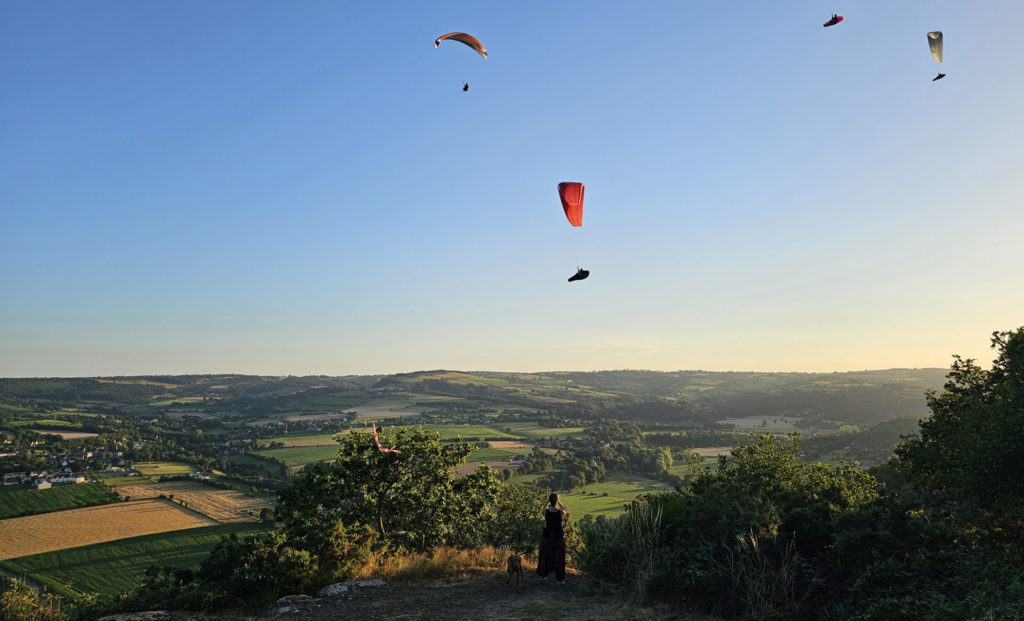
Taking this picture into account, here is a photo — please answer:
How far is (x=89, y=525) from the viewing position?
2677 inches

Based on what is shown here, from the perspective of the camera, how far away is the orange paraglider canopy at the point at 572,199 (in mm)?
14852

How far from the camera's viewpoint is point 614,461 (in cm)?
10931

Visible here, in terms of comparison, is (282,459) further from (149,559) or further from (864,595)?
Answer: (864,595)

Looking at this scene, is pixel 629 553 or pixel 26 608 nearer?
pixel 26 608

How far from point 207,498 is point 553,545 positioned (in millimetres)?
94127

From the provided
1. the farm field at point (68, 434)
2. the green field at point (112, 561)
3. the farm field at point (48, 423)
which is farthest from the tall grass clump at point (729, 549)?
the farm field at point (48, 423)

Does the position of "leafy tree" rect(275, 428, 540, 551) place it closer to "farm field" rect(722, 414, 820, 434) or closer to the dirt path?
the dirt path

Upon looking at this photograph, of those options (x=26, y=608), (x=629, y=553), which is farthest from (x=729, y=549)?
(x=26, y=608)

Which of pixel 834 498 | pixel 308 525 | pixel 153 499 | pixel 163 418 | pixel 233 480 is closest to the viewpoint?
pixel 834 498

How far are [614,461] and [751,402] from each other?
10479 cm

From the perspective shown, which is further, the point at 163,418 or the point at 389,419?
the point at 163,418

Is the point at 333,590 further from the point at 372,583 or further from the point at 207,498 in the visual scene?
the point at 207,498

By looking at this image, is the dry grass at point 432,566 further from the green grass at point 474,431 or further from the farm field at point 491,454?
the green grass at point 474,431

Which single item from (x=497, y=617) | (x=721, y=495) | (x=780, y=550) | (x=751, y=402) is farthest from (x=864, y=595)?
(x=751, y=402)
